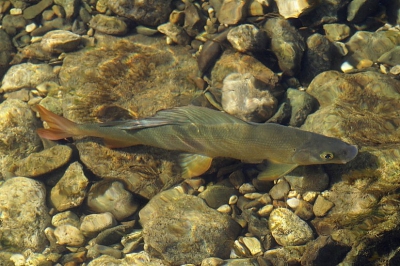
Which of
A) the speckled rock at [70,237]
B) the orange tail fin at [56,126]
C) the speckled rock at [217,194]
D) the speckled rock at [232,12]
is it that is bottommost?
the speckled rock at [70,237]

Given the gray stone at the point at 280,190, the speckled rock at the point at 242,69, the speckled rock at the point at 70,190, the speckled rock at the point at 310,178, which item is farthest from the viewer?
the speckled rock at the point at 242,69

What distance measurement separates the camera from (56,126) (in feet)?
20.2

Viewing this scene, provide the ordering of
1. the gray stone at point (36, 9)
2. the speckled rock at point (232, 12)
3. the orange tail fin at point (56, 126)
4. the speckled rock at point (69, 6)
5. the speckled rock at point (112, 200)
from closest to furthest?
the orange tail fin at point (56, 126)
the speckled rock at point (112, 200)
the speckled rock at point (232, 12)
the speckled rock at point (69, 6)
the gray stone at point (36, 9)

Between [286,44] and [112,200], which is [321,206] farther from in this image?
[112,200]

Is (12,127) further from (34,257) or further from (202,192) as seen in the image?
(202,192)

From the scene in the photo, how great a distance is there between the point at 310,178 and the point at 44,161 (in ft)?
13.4

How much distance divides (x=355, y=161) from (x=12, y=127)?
5393mm

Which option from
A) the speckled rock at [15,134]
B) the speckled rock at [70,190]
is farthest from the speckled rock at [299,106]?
the speckled rock at [15,134]

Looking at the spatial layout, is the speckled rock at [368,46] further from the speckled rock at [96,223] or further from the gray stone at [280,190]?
the speckled rock at [96,223]

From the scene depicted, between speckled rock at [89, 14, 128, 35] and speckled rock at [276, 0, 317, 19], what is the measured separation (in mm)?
2866

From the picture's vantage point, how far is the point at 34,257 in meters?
5.87

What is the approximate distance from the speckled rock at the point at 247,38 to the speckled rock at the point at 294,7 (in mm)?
666

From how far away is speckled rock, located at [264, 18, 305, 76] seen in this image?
684 centimetres

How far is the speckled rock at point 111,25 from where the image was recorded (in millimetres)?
7590
